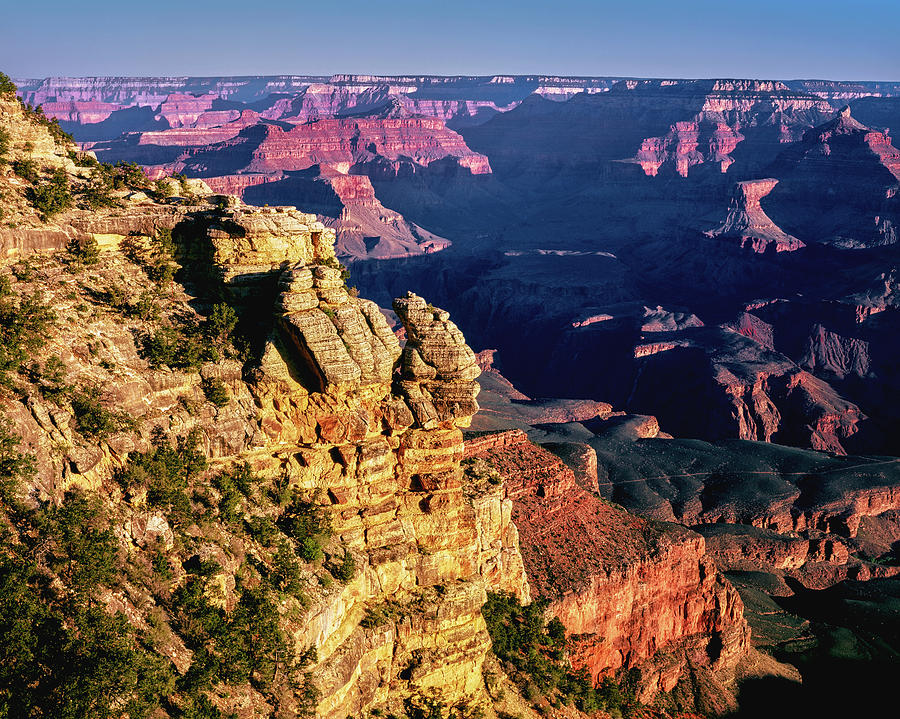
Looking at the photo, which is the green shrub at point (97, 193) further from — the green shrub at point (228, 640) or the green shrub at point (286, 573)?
the green shrub at point (228, 640)

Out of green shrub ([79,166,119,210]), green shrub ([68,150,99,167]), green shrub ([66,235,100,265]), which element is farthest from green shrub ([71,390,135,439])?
green shrub ([68,150,99,167])

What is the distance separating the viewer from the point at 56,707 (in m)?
17.9

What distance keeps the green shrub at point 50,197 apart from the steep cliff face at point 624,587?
31.3 metres

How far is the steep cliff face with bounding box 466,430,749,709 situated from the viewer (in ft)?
153

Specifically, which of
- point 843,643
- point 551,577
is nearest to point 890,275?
point 843,643

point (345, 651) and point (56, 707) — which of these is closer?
point (56, 707)

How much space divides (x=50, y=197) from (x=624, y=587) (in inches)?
1463

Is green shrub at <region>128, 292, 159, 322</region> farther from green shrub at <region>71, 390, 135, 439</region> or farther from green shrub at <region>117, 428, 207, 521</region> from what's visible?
green shrub at <region>117, 428, 207, 521</region>

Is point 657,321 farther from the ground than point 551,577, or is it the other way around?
point 551,577

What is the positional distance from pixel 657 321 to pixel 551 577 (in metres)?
132

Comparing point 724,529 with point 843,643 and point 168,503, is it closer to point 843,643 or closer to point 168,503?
point 843,643

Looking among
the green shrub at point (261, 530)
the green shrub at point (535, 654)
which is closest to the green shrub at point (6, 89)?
the green shrub at point (261, 530)

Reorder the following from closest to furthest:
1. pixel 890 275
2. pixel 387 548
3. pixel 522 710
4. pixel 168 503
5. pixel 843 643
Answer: pixel 168 503 → pixel 387 548 → pixel 522 710 → pixel 843 643 → pixel 890 275

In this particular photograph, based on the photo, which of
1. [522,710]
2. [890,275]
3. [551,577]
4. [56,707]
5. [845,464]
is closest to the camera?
[56,707]
